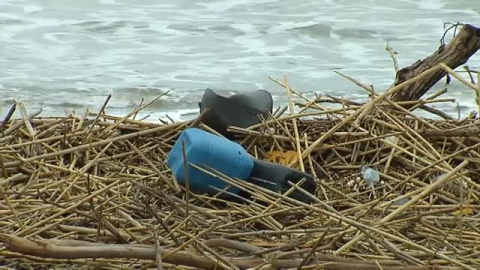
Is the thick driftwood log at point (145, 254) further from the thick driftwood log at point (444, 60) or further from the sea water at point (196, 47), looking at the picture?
the sea water at point (196, 47)

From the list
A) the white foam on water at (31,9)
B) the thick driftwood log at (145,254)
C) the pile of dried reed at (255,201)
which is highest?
the thick driftwood log at (145,254)

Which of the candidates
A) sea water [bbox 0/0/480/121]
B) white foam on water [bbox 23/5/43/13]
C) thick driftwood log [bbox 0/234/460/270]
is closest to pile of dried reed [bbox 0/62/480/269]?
thick driftwood log [bbox 0/234/460/270]

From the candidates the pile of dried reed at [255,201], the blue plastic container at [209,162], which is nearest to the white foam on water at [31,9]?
the pile of dried reed at [255,201]

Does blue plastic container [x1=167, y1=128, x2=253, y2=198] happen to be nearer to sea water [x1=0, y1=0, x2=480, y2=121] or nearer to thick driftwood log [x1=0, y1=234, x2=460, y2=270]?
thick driftwood log [x1=0, y1=234, x2=460, y2=270]

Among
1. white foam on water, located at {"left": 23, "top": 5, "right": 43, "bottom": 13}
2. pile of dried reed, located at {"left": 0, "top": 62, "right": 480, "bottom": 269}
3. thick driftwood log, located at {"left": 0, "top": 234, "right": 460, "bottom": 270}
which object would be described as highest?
thick driftwood log, located at {"left": 0, "top": 234, "right": 460, "bottom": 270}

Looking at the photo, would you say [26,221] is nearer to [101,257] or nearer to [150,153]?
[101,257]

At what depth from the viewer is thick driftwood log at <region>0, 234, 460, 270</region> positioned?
1.77 metres

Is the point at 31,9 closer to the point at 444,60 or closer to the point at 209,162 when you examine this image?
the point at 444,60

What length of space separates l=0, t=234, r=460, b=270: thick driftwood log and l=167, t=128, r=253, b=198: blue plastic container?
0.54 metres

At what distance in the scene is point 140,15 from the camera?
12.6m

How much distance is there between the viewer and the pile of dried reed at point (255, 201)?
6.33ft

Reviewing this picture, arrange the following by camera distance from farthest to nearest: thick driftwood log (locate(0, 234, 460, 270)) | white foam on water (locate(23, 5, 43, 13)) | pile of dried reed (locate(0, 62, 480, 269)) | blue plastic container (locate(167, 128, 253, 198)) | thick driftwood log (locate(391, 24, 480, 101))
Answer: white foam on water (locate(23, 5, 43, 13)), thick driftwood log (locate(391, 24, 480, 101)), blue plastic container (locate(167, 128, 253, 198)), pile of dried reed (locate(0, 62, 480, 269)), thick driftwood log (locate(0, 234, 460, 270))

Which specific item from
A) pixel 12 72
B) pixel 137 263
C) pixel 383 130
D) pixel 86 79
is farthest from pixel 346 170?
pixel 12 72

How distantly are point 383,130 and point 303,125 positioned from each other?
28 centimetres
